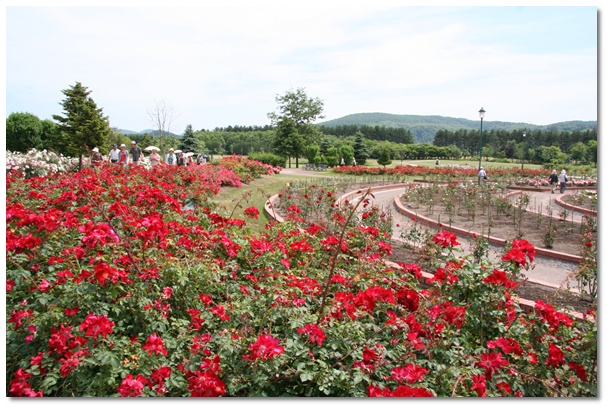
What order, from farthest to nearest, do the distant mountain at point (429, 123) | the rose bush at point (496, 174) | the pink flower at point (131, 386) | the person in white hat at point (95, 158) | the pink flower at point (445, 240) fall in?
1. the rose bush at point (496, 174)
2. the person in white hat at point (95, 158)
3. the distant mountain at point (429, 123)
4. the pink flower at point (445, 240)
5. the pink flower at point (131, 386)

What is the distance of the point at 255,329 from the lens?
2.46 metres

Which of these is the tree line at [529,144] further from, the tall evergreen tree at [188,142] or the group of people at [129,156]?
the tall evergreen tree at [188,142]

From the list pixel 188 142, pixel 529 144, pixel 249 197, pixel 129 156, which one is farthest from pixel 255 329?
pixel 188 142

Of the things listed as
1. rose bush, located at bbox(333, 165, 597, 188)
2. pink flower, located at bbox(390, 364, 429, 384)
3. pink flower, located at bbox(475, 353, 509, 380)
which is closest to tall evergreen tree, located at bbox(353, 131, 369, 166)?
rose bush, located at bbox(333, 165, 597, 188)

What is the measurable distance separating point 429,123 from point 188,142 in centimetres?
5399

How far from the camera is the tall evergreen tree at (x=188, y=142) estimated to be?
1325 inches

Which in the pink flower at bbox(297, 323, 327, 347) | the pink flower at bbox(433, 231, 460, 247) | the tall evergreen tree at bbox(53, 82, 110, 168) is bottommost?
the pink flower at bbox(297, 323, 327, 347)

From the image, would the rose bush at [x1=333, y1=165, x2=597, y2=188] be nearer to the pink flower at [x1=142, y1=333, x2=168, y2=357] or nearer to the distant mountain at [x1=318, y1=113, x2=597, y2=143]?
the distant mountain at [x1=318, y1=113, x2=597, y2=143]

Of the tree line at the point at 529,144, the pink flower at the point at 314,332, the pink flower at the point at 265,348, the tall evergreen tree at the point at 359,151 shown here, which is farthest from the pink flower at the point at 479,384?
the tall evergreen tree at the point at 359,151

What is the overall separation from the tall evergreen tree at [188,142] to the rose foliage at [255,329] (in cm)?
3180

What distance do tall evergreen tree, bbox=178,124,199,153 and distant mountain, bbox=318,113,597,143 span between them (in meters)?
11.7

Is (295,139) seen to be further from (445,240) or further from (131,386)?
(131,386)

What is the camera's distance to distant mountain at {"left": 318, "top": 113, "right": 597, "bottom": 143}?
12.1 ft
